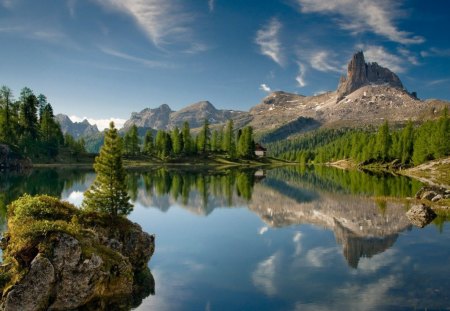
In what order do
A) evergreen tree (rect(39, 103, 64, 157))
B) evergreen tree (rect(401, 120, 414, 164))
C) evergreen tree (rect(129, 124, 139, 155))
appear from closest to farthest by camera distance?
evergreen tree (rect(39, 103, 64, 157)) < evergreen tree (rect(401, 120, 414, 164)) < evergreen tree (rect(129, 124, 139, 155))

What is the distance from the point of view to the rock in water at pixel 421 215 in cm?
5328

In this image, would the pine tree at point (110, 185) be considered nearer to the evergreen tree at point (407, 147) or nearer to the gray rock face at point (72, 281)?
the gray rock face at point (72, 281)

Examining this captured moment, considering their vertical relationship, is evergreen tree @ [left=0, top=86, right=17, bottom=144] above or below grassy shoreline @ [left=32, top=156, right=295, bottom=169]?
above

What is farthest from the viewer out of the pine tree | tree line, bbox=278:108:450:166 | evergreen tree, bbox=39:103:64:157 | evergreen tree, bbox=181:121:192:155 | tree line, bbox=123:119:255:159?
evergreen tree, bbox=181:121:192:155

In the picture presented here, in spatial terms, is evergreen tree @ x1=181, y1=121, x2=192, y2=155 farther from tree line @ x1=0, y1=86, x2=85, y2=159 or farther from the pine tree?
the pine tree

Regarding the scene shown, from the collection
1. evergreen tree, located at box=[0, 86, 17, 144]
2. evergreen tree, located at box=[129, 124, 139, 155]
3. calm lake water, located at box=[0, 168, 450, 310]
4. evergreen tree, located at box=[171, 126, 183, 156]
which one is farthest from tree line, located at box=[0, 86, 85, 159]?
calm lake water, located at box=[0, 168, 450, 310]

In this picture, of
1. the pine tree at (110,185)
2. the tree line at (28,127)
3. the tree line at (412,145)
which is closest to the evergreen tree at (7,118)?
the tree line at (28,127)

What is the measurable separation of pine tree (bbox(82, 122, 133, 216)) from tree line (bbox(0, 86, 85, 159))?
129131mm

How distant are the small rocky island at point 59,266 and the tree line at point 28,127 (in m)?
134

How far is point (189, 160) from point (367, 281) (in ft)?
520

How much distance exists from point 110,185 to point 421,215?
1752 inches

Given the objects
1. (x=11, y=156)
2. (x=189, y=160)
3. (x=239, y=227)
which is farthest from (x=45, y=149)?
(x=239, y=227)

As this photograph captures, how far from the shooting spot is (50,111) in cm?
16975

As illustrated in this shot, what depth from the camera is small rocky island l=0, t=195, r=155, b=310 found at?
22.4 metres
